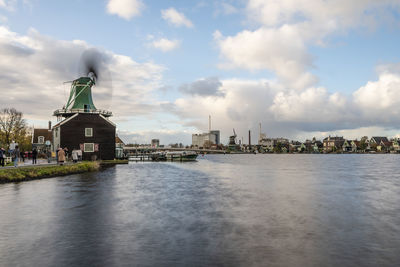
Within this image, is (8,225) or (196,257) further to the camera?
(8,225)

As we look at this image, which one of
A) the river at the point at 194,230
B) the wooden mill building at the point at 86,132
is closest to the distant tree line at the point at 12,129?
the wooden mill building at the point at 86,132

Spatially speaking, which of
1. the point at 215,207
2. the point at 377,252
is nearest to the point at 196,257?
the point at 377,252

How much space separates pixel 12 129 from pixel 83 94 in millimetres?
23885

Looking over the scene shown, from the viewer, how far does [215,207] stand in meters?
20.7

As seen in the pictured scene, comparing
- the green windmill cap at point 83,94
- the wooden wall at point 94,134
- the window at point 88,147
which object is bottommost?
the window at point 88,147

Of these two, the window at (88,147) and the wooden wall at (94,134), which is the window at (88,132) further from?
the window at (88,147)

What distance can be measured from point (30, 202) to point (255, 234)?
1523cm

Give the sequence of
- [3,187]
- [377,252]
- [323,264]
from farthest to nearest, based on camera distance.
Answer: [3,187]
[377,252]
[323,264]

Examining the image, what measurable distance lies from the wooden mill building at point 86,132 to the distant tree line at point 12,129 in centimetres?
1692

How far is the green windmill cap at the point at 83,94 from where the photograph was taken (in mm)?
65394

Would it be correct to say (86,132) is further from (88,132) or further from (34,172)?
(34,172)

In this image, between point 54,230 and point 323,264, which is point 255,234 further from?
point 54,230

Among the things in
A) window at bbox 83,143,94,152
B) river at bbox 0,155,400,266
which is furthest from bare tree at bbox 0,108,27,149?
river at bbox 0,155,400,266

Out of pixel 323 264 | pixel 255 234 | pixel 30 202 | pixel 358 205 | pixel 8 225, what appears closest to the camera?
pixel 323 264
